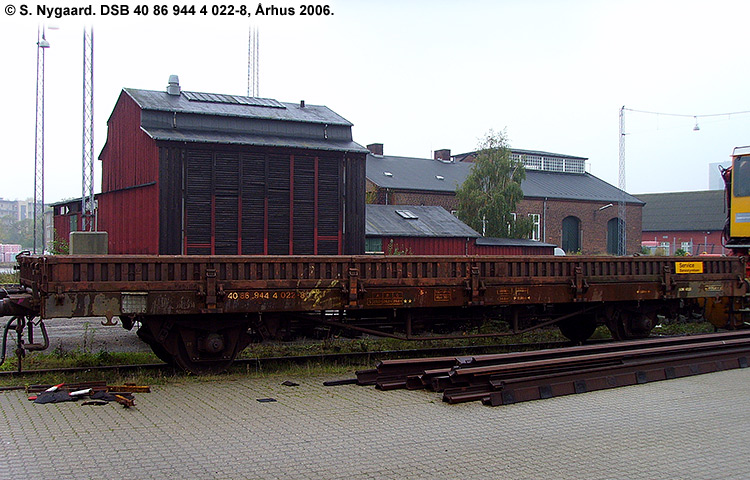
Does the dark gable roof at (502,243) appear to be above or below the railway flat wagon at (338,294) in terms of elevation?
above

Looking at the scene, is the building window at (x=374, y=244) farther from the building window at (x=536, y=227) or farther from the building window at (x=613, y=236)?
the building window at (x=613, y=236)

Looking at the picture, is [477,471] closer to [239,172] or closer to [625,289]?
[625,289]

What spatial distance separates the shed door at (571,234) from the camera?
56.2 metres

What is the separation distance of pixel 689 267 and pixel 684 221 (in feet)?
195

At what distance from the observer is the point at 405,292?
11.7 meters

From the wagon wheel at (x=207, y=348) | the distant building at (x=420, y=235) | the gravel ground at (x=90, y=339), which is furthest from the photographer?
the distant building at (x=420, y=235)

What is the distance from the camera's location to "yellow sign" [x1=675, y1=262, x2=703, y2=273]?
1447cm

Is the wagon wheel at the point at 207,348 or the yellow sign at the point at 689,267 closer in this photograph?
the wagon wheel at the point at 207,348

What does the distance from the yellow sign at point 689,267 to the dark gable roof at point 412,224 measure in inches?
822

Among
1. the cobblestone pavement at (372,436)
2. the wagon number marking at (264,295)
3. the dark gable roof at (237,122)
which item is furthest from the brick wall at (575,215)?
the cobblestone pavement at (372,436)

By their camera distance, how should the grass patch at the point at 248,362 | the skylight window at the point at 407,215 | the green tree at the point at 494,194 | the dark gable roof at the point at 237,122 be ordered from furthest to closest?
the green tree at the point at 494,194, the skylight window at the point at 407,215, the dark gable roof at the point at 237,122, the grass patch at the point at 248,362

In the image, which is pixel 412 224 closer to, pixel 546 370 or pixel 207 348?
pixel 207 348

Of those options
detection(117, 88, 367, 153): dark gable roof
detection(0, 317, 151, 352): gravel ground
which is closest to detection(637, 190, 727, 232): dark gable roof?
detection(117, 88, 367, 153): dark gable roof

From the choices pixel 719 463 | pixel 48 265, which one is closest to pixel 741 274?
pixel 719 463
